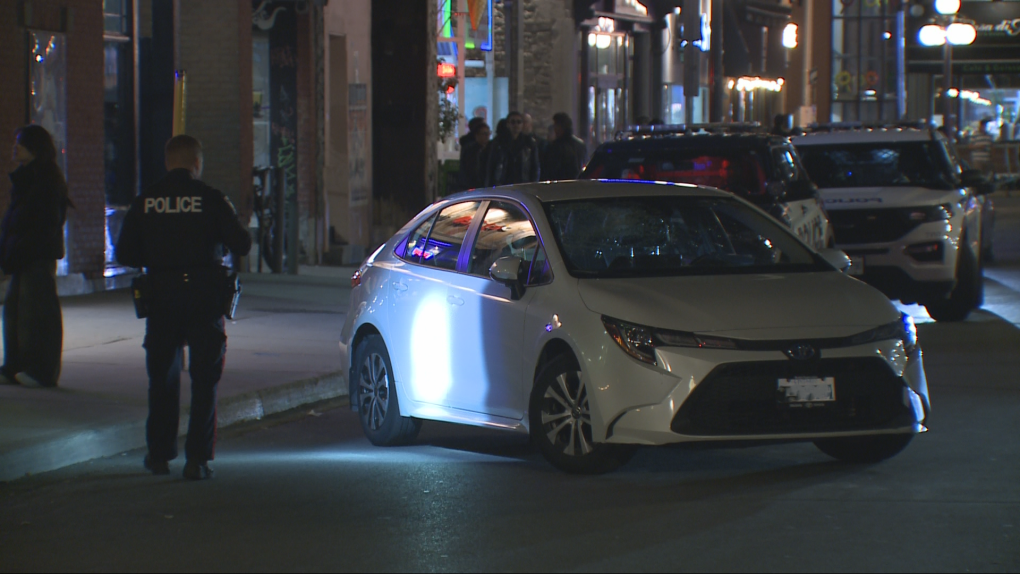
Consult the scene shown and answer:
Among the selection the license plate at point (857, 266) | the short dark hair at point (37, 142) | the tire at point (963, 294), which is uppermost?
the short dark hair at point (37, 142)

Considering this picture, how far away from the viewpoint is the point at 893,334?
7.47 meters

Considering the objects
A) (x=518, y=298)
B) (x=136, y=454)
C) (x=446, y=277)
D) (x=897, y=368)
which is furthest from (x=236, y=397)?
(x=897, y=368)

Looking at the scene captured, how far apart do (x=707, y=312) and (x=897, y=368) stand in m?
1.00

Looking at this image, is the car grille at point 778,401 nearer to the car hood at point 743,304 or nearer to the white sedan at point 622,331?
the white sedan at point 622,331

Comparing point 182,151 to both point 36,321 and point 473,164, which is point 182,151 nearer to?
point 36,321

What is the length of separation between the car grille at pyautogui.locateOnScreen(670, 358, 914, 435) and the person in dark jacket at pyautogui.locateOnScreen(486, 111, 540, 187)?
9.40m

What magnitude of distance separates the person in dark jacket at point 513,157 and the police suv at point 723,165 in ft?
10.4

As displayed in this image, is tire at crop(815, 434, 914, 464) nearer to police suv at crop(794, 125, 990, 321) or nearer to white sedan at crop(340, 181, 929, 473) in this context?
white sedan at crop(340, 181, 929, 473)

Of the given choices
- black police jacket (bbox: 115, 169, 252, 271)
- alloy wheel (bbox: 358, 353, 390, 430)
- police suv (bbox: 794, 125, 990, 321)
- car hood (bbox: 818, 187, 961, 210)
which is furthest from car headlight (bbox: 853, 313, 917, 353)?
car hood (bbox: 818, 187, 961, 210)

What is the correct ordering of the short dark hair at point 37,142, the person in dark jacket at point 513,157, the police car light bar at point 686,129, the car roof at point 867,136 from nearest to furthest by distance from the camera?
the short dark hair at point 37,142, the police car light bar at point 686,129, the car roof at point 867,136, the person in dark jacket at point 513,157

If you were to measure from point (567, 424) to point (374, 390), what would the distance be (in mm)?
1933

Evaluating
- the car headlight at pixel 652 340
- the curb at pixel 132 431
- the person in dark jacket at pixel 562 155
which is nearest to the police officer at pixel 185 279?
the curb at pixel 132 431

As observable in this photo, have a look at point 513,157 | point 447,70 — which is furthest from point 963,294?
point 447,70

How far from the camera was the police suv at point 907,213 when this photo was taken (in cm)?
1463
